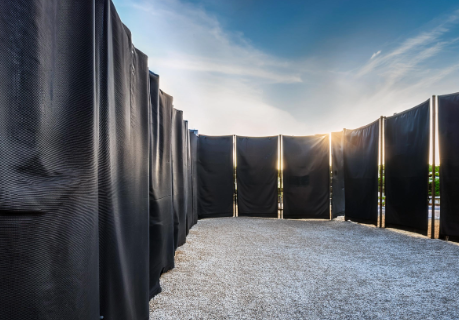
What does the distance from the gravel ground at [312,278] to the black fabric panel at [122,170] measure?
1.72 feet

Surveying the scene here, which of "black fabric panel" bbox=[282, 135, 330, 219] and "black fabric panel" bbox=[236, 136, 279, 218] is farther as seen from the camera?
"black fabric panel" bbox=[236, 136, 279, 218]

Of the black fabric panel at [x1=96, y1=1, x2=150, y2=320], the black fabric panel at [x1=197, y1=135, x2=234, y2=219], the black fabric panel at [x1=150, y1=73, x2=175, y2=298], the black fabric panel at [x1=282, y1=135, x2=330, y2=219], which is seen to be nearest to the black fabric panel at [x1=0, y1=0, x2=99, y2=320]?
the black fabric panel at [x1=96, y1=1, x2=150, y2=320]

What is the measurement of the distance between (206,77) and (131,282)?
4.10 m

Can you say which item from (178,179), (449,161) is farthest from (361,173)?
(178,179)

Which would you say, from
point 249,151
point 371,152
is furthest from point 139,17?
point 371,152

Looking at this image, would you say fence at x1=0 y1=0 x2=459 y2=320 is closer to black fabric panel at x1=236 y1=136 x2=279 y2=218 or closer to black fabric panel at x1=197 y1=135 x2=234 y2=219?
black fabric panel at x1=197 y1=135 x2=234 y2=219

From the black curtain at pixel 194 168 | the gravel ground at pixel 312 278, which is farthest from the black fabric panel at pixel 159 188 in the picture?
the black curtain at pixel 194 168

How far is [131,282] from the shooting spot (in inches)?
52.6

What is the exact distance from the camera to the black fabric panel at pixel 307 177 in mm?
5320

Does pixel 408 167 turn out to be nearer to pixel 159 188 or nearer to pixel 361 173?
pixel 361 173

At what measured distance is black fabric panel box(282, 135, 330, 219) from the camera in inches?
209

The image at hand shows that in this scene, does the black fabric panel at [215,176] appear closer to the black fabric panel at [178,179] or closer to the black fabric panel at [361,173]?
the black fabric panel at [178,179]

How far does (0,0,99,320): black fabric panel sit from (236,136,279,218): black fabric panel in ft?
15.9

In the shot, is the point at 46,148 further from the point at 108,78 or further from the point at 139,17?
the point at 139,17
